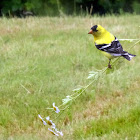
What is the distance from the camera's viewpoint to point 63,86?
4.70 meters

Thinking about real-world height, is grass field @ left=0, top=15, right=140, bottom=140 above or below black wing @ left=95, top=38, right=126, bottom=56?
below

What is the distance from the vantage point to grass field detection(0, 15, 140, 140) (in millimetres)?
3332

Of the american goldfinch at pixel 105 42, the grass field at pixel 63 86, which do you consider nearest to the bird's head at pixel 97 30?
the american goldfinch at pixel 105 42

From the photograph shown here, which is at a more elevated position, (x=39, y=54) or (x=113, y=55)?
(x=113, y=55)

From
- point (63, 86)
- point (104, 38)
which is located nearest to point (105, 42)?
point (104, 38)

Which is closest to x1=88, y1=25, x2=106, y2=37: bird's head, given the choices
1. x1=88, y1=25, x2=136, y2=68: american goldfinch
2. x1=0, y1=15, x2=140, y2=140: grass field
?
x1=88, y1=25, x2=136, y2=68: american goldfinch

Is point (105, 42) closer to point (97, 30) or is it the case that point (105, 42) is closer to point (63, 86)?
point (97, 30)

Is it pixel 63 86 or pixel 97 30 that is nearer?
pixel 97 30

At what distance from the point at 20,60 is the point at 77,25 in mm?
3260

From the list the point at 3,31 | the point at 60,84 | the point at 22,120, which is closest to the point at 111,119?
the point at 22,120

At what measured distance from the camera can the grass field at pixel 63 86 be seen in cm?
333

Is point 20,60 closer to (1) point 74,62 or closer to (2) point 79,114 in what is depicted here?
(1) point 74,62

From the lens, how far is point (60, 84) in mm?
4793

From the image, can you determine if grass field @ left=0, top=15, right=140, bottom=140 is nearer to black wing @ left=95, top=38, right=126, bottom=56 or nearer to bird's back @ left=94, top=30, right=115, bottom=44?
black wing @ left=95, top=38, right=126, bottom=56
